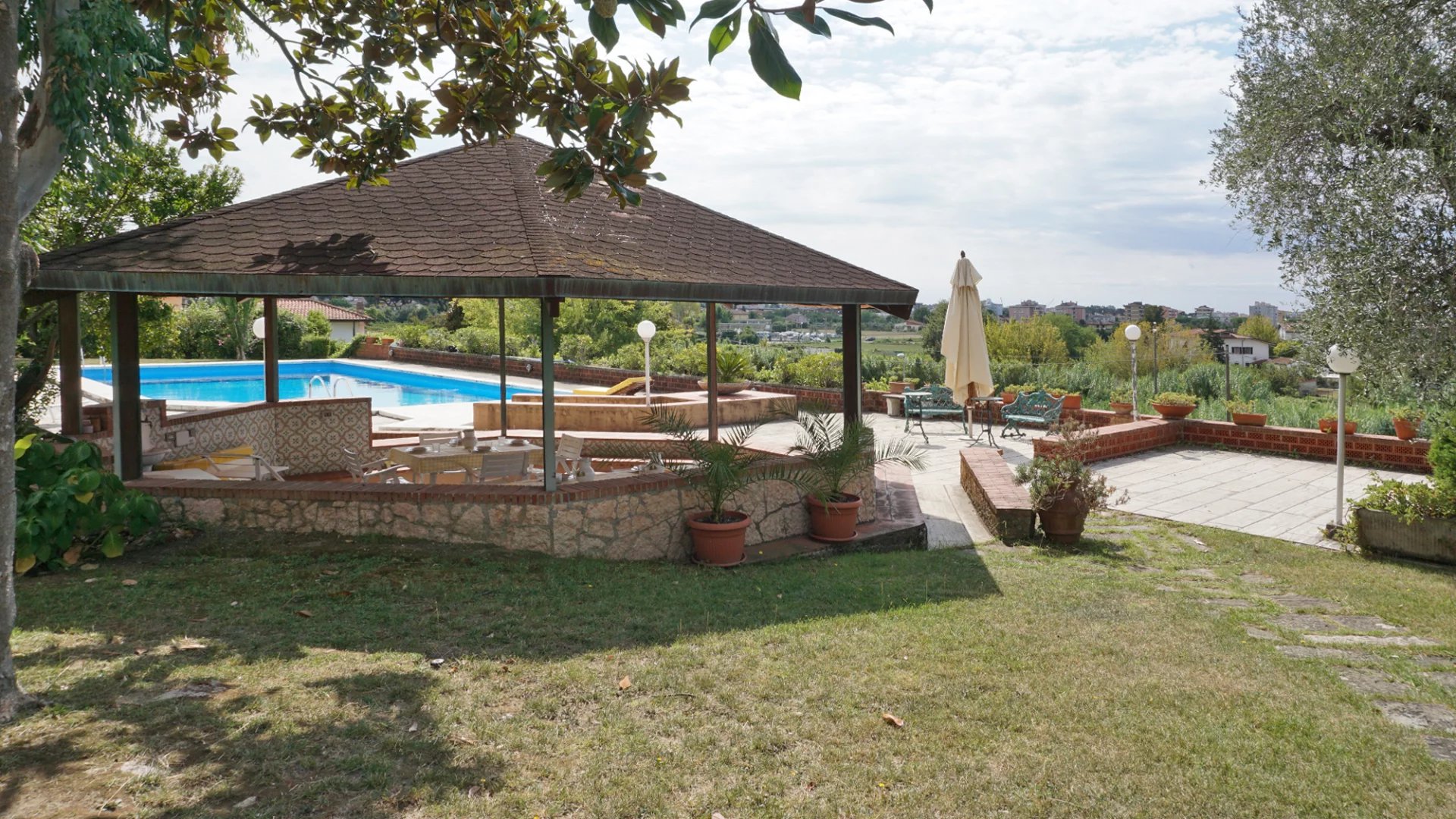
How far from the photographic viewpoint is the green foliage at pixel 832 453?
29.1 feet

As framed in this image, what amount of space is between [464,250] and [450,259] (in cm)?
26

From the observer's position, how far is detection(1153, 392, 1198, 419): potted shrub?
16297 mm

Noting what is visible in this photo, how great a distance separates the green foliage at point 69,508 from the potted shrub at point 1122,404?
16.6 metres

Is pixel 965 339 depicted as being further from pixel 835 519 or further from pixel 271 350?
pixel 271 350

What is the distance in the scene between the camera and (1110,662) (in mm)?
5199

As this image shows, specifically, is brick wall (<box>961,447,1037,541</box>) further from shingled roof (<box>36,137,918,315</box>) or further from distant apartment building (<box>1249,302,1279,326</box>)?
distant apartment building (<box>1249,302,1279,326</box>)

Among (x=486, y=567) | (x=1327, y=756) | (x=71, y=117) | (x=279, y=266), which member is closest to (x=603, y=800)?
(x=1327, y=756)

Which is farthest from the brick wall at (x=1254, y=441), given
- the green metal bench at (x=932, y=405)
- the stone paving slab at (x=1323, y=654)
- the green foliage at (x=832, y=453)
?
the stone paving slab at (x=1323, y=654)

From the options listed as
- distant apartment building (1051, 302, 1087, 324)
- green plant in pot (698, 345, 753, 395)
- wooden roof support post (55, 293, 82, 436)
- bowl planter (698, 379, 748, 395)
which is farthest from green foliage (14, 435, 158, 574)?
distant apartment building (1051, 302, 1087, 324)

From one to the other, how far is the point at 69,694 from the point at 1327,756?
18.9 ft

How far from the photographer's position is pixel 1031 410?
55.9ft

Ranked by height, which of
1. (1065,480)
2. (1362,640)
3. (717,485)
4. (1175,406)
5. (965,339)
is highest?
(965,339)

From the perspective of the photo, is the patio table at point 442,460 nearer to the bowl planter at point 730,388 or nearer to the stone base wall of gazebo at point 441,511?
the stone base wall of gazebo at point 441,511

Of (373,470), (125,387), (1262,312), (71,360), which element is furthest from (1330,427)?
(1262,312)
